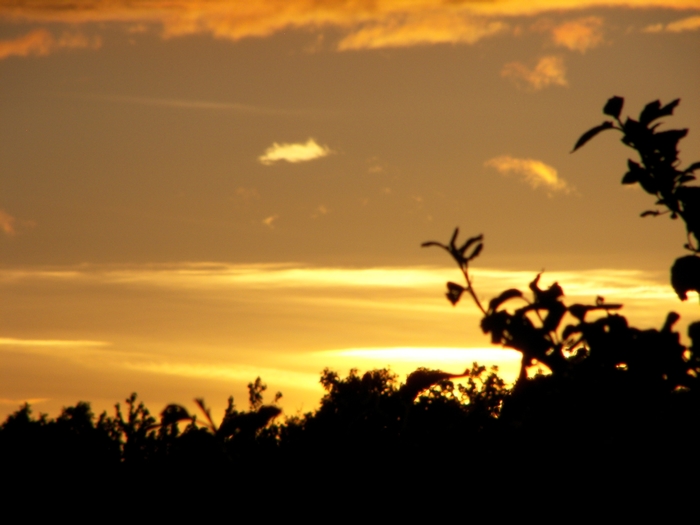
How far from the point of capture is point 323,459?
3910 mm

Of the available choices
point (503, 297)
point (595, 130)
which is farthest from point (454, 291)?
point (595, 130)

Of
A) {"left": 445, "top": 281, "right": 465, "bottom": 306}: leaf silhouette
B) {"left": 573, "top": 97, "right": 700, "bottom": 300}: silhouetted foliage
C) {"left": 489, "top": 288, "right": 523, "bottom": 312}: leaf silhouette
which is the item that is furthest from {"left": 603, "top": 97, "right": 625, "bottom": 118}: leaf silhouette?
{"left": 445, "top": 281, "right": 465, "bottom": 306}: leaf silhouette

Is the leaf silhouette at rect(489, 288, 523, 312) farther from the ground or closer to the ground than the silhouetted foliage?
closer to the ground

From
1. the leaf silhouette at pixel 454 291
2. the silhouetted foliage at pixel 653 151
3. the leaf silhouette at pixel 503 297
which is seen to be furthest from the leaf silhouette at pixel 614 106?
the leaf silhouette at pixel 454 291

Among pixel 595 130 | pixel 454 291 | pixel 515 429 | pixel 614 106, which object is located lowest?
pixel 515 429

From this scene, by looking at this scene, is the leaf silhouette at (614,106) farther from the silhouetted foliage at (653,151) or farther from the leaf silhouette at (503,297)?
the leaf silhouette at (503,297)

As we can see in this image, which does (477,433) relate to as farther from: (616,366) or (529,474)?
(616,366)

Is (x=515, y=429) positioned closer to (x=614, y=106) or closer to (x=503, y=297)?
(x=503, y=297)

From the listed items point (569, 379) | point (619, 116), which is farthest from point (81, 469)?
point (619, 116)

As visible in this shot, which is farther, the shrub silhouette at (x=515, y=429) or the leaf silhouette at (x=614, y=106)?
the leaf silhouette at (x=614, y=106)

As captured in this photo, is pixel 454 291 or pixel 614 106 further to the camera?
pixel 614 106

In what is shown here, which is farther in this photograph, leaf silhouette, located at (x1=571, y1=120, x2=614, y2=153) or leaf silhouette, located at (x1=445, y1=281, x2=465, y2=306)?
leaf silhouette, located at (x1=571, y1=120, x2=614, y2=153)

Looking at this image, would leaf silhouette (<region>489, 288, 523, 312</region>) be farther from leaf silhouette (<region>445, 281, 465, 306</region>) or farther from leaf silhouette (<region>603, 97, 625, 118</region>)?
leaf silhouette (<region>603, 97, 625, 118</region>)

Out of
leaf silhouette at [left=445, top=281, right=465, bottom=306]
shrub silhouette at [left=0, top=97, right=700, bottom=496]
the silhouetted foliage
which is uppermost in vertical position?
the silhouetted foliage
